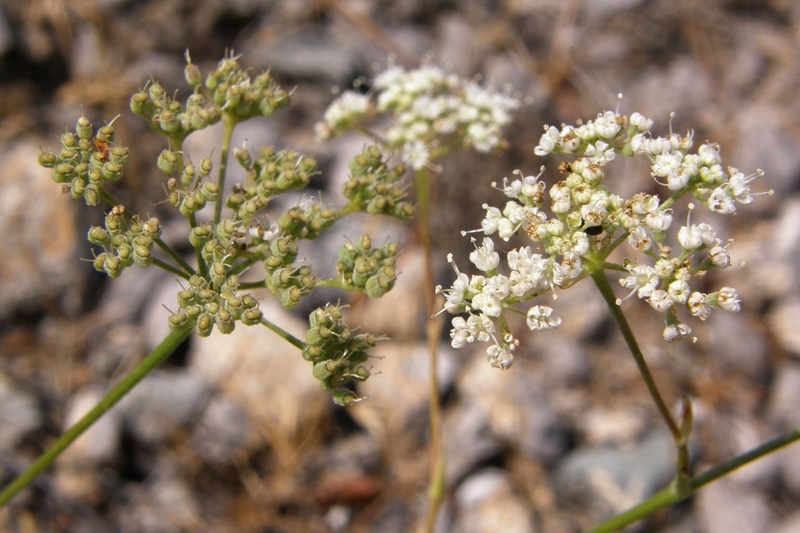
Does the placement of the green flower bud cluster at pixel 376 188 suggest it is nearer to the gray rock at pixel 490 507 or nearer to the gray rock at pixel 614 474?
the gray rock at pixel 490 507

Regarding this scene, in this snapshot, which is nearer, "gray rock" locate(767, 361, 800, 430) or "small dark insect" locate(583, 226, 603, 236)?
"small dark insect" locate(583, 226, 603, 236)

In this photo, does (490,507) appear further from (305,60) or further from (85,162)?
(305,60)

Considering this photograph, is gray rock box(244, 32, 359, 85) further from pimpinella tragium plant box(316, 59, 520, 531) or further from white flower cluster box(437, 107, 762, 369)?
white flower cluster box(437, 107, 762, 369)

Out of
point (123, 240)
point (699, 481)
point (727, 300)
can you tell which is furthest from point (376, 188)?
point (699, 481)

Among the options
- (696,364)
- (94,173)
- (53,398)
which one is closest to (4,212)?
(53,398)

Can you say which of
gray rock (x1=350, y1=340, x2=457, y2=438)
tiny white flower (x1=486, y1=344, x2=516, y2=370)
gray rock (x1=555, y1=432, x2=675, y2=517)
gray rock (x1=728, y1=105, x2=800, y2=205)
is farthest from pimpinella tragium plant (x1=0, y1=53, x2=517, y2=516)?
gray rock (x1=728, y1=105, x2=800, y2=205)
